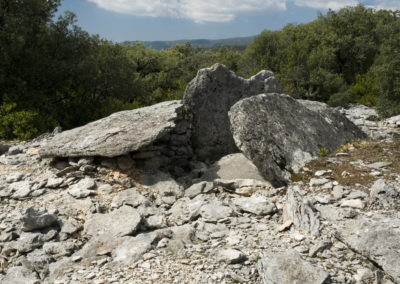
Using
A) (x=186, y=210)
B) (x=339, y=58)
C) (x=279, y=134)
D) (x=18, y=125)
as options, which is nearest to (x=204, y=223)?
(x=186, y=210)

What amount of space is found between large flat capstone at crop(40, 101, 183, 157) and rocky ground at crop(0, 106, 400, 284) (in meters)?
0.39

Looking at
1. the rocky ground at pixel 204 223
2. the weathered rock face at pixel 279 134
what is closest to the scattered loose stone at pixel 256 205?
the rocky ground at pixel 204 223

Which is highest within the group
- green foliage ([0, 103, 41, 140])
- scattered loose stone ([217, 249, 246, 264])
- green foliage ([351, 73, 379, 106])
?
green foliage ([351, 73, 379, 106])

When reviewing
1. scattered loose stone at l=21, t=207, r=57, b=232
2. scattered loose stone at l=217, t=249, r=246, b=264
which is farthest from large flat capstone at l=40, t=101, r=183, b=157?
scattered loose stone at l=217, t=249, r=246, b=264

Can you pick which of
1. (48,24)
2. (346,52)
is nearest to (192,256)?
(48,24)

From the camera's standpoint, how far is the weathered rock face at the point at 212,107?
34.6ft

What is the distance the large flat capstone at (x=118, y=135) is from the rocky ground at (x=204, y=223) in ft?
1.27

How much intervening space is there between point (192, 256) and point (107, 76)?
17614mm

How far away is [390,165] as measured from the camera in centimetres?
761

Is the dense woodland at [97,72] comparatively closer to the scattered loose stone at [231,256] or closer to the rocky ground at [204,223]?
the rocky ground at [204,223]

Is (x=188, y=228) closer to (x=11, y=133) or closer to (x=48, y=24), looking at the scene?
(x=11, y=133)

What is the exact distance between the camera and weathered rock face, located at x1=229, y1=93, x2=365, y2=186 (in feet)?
26.6

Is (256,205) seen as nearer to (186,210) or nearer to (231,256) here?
(186,210)

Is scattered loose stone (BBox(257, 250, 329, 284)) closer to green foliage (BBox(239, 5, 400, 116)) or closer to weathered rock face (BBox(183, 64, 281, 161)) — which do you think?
weathered rock face (BBox(183, 64, 281, 161))
